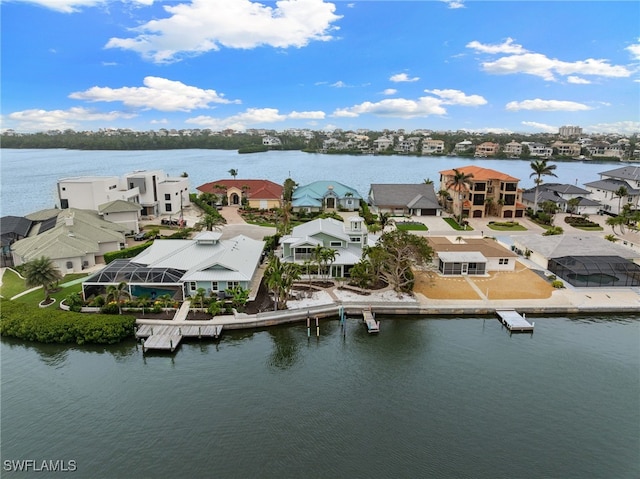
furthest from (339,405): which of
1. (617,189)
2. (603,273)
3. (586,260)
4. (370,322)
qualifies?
(617,189)

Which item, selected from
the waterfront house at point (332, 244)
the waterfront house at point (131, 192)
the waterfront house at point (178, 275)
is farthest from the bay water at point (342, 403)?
the waterfront house at point (131, 192)

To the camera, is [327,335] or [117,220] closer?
[327,335]

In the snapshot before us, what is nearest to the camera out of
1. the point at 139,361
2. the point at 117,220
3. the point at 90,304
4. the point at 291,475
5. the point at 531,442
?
the point at 291,475

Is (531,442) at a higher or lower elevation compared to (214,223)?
lower

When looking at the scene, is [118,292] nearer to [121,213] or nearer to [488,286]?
[121,213]

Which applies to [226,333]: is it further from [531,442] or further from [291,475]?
[531,442]

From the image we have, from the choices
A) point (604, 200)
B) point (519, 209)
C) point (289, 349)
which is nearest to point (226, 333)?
point (289, 349)
